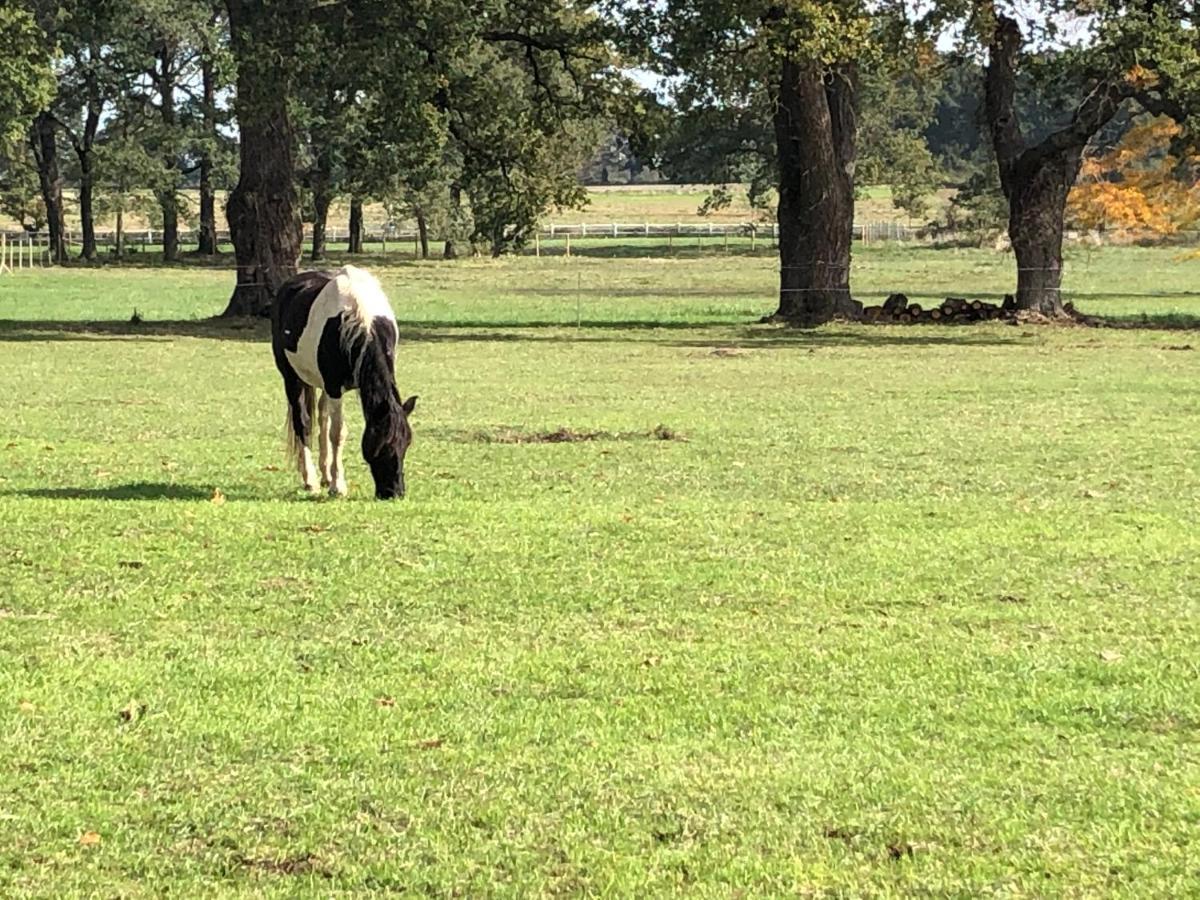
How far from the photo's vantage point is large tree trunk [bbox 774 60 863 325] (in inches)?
1426

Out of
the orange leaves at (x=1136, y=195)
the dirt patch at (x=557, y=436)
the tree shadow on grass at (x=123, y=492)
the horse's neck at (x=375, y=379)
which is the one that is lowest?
the dirt patch at (x=557, y=436)

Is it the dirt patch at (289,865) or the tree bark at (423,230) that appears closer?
the dirt patch at (289,865)

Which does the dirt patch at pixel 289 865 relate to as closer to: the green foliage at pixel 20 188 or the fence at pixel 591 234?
the green foliage at pixel 20 188

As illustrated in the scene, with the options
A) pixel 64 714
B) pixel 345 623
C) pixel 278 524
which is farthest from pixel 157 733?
pixel 278 524

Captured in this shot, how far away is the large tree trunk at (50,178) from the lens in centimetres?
8038

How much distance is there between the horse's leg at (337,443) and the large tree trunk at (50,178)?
2751 inches

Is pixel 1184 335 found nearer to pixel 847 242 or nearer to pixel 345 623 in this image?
pixel 847 242

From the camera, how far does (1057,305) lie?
1448 inches

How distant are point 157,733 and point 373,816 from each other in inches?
51.8

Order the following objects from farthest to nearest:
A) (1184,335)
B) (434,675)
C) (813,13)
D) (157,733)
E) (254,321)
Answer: (254,321) → (1184,335) → (813,13) → (434,675) → (157,733)

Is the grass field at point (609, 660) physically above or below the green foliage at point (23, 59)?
below

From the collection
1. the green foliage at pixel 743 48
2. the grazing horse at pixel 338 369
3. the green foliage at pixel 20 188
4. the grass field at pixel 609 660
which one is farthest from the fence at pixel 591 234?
the grazing horse at pixel 338 369

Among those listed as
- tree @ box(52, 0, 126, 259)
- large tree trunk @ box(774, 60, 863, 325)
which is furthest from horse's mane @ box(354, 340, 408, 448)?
tree @ box(52, 0, 126, 259)

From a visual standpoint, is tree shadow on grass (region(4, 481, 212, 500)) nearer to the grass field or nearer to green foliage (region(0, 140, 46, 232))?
the grass field
